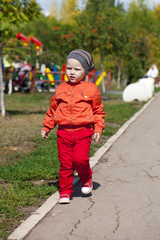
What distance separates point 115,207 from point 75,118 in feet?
3.46

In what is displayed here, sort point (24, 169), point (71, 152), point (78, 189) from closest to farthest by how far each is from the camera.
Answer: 1. point (71, 152)
2. point (78, 189)
3. point (24, 169)

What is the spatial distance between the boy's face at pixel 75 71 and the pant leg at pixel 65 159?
60cm

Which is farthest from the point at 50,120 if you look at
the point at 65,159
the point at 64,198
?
the point at 64,198

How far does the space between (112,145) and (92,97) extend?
388 centimetres

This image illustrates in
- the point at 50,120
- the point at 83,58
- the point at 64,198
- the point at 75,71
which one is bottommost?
the point at 64,198

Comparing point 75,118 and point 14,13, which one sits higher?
point 14,13

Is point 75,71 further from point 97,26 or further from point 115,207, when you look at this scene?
point 97,26

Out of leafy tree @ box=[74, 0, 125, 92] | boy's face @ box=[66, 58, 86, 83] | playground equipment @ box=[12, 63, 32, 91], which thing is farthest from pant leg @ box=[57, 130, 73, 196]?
playground equipment @ box=[12, 63, 32, 91]

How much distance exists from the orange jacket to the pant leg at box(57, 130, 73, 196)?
0.33 ft

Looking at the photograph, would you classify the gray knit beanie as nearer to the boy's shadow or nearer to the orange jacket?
the orange jacket

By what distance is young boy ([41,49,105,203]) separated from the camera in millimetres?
4820

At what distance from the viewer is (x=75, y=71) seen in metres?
4.90

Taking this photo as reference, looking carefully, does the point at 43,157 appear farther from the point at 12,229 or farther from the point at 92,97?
the point at 12,229

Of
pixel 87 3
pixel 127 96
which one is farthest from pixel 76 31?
pixel 127 96
